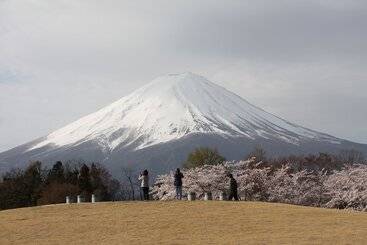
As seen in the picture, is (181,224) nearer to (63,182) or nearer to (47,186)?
(47,186)

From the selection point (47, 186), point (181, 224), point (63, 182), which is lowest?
point (181, 224)

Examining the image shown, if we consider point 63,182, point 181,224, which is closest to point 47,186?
point 63,182

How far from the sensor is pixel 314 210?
2519cm

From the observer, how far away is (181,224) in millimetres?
21922

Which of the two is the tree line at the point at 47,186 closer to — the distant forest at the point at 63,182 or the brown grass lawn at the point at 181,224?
the distant forest at the point at 63,182

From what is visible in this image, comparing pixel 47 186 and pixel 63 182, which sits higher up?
pixel 63 182

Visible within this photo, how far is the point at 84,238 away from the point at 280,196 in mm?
32807

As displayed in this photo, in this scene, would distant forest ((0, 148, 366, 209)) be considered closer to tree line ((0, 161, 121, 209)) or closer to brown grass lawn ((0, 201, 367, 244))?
tree line ((0, 161, 121, 209))

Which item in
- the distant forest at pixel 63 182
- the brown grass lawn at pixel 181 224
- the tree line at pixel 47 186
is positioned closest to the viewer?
the brown grass lawn at pixel 181 224

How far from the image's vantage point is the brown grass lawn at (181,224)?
63.4ft

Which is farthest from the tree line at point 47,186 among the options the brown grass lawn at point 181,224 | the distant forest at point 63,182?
the brown grass lawn at point 181,224

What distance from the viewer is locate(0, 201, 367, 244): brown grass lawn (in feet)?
63.4

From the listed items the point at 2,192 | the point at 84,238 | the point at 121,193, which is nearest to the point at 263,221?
the point at 84,238

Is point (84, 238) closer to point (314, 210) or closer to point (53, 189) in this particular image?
point (314, 210)
